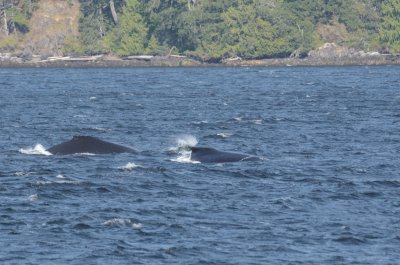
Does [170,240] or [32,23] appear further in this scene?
[32,23]

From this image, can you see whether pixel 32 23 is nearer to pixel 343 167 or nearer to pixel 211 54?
pixel 211 54

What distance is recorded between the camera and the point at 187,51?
184 meters

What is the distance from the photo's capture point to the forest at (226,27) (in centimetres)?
18388

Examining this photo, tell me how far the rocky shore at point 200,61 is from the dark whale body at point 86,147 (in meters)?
131

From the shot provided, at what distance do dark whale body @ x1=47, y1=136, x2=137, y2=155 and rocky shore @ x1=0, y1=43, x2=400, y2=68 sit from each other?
13088 centimetres

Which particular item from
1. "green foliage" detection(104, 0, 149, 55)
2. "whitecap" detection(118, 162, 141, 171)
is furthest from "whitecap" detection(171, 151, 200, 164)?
"green foliage" detection(104, 0, 149, 55)

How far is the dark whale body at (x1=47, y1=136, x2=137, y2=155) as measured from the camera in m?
50.0

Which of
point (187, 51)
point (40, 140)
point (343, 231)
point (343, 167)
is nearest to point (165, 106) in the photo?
point (40, 140)

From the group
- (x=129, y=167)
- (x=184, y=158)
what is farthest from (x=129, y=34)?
(x=129, y=167)

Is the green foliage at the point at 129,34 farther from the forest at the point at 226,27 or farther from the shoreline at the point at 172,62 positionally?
the shoreline at the point at 172,62

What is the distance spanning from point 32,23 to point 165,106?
10999 cm

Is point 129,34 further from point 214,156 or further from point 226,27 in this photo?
point 214,156

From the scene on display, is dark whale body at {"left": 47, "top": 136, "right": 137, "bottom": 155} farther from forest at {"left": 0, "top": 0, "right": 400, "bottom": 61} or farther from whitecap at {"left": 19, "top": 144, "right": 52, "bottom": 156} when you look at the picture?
forest at {"left": 0, "top": 0, "right": 400, "bottom": 61}

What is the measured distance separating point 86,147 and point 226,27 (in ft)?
456
